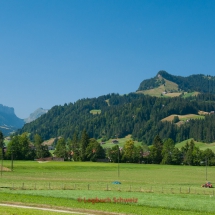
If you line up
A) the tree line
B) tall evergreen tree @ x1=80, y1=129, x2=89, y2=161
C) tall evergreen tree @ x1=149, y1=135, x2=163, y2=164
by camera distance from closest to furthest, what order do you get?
the tree line
tall evergreen tree @ x1=80, y1=129, x2=89, y2=161
tall evergreen tree @ x1=149, y1=135, x2=163, y2=164

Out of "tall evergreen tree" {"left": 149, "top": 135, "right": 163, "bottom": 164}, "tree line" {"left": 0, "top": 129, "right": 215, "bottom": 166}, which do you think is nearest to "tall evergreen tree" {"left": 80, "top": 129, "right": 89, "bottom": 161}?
"tree line" {"left": 0, "top": 129, "right": 215, "bottom": 166}

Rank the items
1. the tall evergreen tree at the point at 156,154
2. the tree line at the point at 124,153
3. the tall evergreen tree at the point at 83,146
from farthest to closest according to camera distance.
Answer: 1. the tall evergreen tree at the point at 156,154
2. the tall evergreen tree at the point at 83,146
3. the tree line at the point at 124,153

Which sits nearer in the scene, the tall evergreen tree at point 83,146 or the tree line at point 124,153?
the tree line at point 124,153

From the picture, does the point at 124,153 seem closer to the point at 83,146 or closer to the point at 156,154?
the point at 156,154

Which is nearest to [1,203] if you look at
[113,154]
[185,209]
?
[185,209]

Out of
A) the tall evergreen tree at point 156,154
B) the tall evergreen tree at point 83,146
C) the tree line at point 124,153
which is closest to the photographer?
the tree line at point 124,153

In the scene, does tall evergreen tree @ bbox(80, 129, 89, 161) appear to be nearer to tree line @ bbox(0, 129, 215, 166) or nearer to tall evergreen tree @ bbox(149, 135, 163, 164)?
tree line @ bbox(0, 129, 215, 166)

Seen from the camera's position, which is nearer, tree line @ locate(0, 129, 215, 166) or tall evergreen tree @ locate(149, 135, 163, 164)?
tree line @ locate(0, 129, 215, 166)

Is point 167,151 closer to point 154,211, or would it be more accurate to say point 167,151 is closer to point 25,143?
point 25,143

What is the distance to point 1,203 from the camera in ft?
142

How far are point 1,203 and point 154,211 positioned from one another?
1815 centimetres

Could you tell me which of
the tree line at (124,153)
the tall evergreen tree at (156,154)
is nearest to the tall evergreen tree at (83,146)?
the tree line at (124,153)

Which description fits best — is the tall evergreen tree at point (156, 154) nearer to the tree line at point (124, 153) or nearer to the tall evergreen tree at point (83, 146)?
the tree line at point (124, 153)

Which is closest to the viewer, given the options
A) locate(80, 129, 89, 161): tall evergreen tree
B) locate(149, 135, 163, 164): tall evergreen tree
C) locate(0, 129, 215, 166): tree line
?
locate(0, 129, 215, 166): tree line
